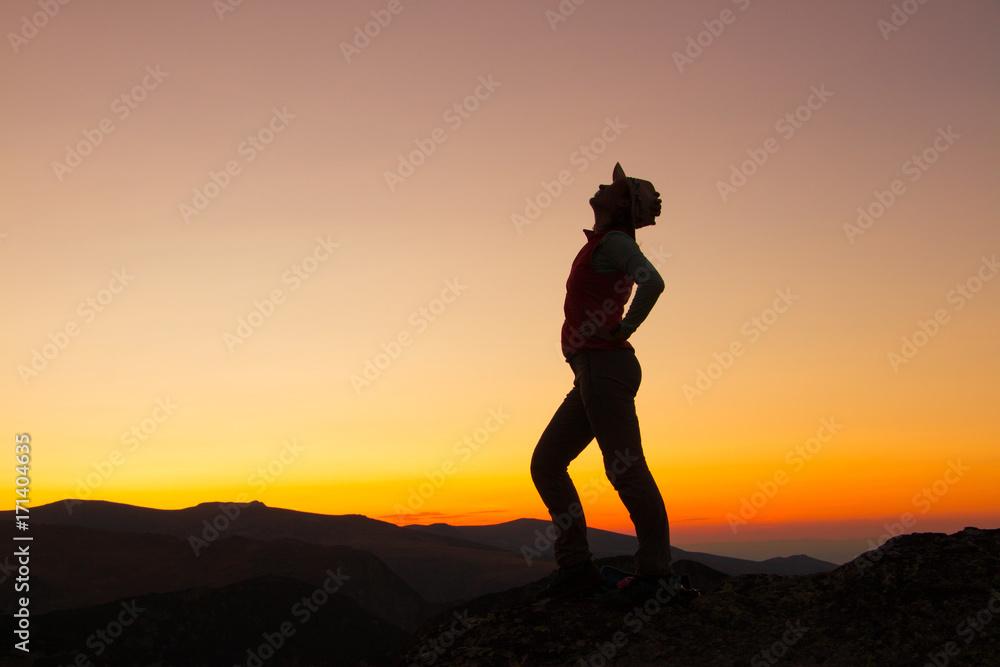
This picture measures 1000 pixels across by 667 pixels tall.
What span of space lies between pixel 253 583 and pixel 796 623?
48.6ft

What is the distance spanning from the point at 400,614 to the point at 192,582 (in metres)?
5.75

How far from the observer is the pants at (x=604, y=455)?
4.36 meters

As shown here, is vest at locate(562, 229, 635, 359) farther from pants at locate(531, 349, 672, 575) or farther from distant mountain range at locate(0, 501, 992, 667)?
distant mountain range at locate(0, 501, 992, 667)

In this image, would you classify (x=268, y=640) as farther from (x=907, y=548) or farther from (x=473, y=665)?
(x=907, y=548)

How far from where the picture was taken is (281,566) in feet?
72.2

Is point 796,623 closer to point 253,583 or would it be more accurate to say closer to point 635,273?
point 635,273

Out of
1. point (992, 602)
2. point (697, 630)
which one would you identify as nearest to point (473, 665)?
point (697, 630)

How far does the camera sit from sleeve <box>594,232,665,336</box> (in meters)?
4.23

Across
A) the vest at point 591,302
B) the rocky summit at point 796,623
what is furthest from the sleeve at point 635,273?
the rocky summit at point 796,623

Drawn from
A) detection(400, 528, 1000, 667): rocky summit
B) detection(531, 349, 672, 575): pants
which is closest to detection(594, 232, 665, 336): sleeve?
detection(531, 349, 672, 575): pants

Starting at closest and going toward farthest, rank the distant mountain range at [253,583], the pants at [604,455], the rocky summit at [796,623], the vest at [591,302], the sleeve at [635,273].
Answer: the rocky summit at [796,623], the sleeve at [635,273], the pants at [604,455], the vest at [591,302], the distant mountain range at [253,583]

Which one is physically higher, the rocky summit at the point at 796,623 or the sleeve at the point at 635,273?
the sleeve at the point at 635,273

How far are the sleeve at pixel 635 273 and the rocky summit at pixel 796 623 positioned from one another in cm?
164

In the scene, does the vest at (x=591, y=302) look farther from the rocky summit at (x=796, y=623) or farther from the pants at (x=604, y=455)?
the rocky summit at (x=796, y=623)
